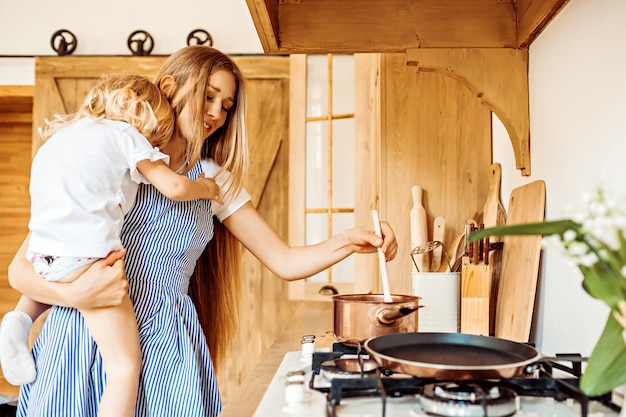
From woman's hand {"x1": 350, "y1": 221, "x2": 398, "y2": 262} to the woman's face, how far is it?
1.44 ft

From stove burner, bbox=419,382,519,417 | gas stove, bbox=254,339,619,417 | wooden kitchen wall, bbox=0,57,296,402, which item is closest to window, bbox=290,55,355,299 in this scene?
wooden kitchen wall, bbox=0,57,296,402

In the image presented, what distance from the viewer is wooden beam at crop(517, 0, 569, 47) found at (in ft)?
3.75

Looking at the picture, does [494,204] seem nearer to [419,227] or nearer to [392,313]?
[419,227]

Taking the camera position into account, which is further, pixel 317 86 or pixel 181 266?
pixel 317 86

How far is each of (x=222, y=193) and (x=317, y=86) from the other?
6.07 ft

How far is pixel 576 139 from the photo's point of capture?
3.44 feet

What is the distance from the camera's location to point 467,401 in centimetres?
64

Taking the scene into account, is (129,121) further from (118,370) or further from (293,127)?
(293,127)

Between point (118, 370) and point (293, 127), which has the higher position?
point (293, 127)

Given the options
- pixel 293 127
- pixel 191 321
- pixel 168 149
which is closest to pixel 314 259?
pixel 191 321

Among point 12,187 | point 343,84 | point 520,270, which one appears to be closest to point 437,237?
point 520,270

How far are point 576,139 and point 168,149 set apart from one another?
3.01 feet

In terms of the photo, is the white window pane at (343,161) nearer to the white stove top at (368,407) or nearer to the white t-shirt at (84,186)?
the white t-shirt at (84,186)

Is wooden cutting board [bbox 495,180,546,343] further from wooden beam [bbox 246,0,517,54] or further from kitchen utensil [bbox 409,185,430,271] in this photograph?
wooden beam [bbox 246,0,517,54]
